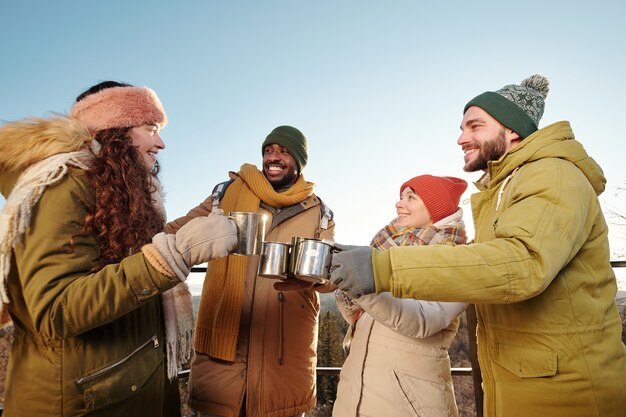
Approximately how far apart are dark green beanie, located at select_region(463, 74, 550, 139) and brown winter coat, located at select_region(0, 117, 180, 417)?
2.02m

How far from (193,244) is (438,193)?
1693 millimetres

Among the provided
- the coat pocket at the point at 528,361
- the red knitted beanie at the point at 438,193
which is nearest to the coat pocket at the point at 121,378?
the coat pocket at the point at 528,361

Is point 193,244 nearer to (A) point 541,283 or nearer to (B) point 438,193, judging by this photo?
(A) point 541,283

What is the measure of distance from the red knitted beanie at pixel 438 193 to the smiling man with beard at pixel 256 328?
0.88 m

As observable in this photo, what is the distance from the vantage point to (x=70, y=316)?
1.39 m

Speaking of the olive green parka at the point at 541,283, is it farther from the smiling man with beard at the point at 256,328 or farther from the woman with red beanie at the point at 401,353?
the smiling man with beard at the point at 256,328

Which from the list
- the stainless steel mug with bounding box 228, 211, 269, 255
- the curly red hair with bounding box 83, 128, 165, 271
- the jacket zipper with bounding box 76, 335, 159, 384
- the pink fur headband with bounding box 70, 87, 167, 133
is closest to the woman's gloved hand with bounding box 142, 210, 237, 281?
the stainless steel mug with bounding box 228, 211, 269, 255

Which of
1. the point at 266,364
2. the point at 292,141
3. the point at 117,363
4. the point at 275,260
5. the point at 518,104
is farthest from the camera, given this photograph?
the point at 292,141

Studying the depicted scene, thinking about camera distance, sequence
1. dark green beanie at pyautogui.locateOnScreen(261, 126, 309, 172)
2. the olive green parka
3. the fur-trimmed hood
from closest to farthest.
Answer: the olive green parka → the fur-trimmed hood → dark green beanie at pyautogui.locateOnScreen(261, 126, 309, 172)

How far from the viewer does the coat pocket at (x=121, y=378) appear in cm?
151

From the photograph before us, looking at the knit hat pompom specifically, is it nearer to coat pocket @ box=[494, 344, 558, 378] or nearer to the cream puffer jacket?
the cream puffer jacket

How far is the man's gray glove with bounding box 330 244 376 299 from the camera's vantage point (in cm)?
140

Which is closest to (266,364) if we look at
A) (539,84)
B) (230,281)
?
(230,281)

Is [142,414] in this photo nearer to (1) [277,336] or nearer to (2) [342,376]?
(2) [342,376]
